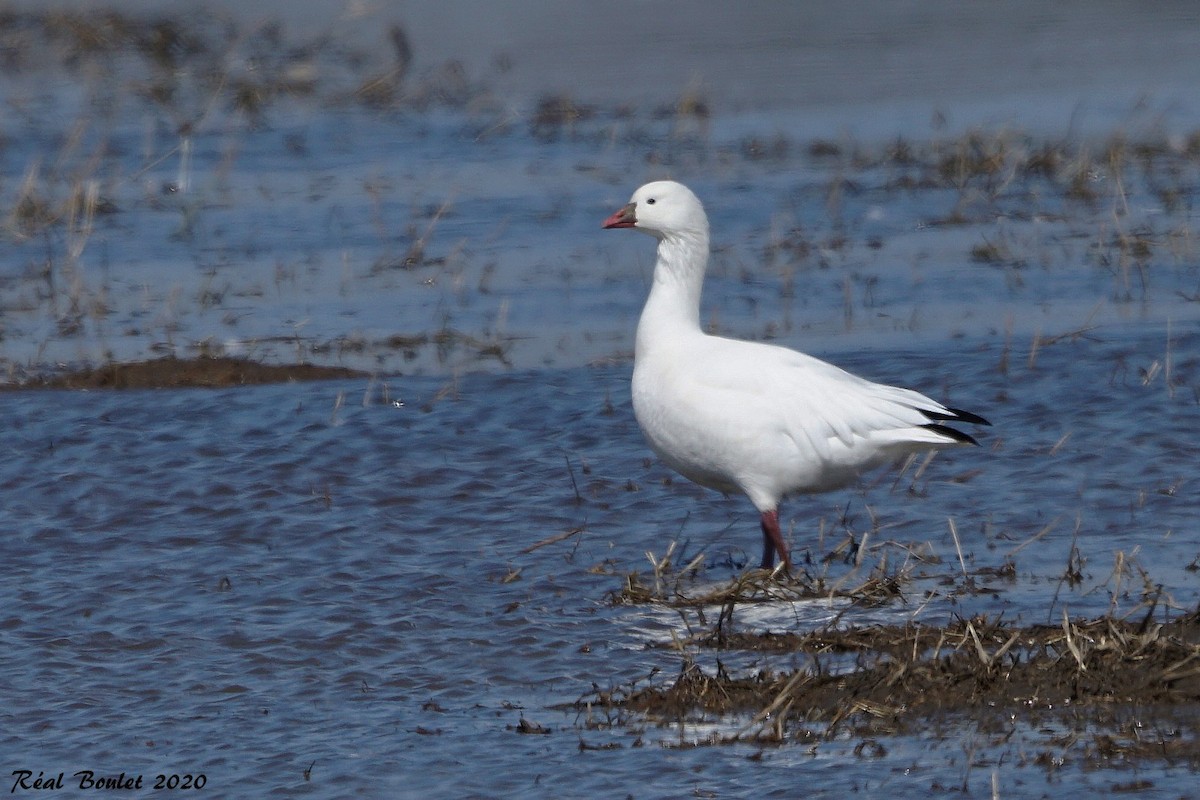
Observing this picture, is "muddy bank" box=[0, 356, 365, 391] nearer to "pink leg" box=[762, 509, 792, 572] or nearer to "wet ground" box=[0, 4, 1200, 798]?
"wet ground" box=[0, 4, 1200, 798]

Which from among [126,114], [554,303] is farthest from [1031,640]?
[126,114]

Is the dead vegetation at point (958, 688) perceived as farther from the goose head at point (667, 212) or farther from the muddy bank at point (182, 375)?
the muddy bank at point (182, 375)

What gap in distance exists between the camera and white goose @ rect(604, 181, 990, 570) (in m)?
6.48

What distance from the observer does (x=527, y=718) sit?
516 cm

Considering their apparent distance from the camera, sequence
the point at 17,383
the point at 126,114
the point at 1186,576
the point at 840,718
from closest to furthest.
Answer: the point at 840,718
the point at 1186,576
the point at 17,383
the point at 126,114

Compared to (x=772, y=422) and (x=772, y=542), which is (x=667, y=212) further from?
(x=772, y=542)

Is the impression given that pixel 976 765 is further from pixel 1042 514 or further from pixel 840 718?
pixel 1042 514

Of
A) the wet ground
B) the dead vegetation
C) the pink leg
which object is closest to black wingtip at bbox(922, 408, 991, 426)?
the wet ground

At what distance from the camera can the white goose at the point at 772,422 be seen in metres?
6.48

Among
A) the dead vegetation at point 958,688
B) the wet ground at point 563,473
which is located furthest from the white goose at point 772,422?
the dead vegetation at point 958,688

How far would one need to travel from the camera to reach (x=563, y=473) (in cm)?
790

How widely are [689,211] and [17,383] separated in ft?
13.9

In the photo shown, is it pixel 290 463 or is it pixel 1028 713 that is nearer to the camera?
pixel 1028 713

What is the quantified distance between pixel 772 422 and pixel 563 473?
1.65 metres
